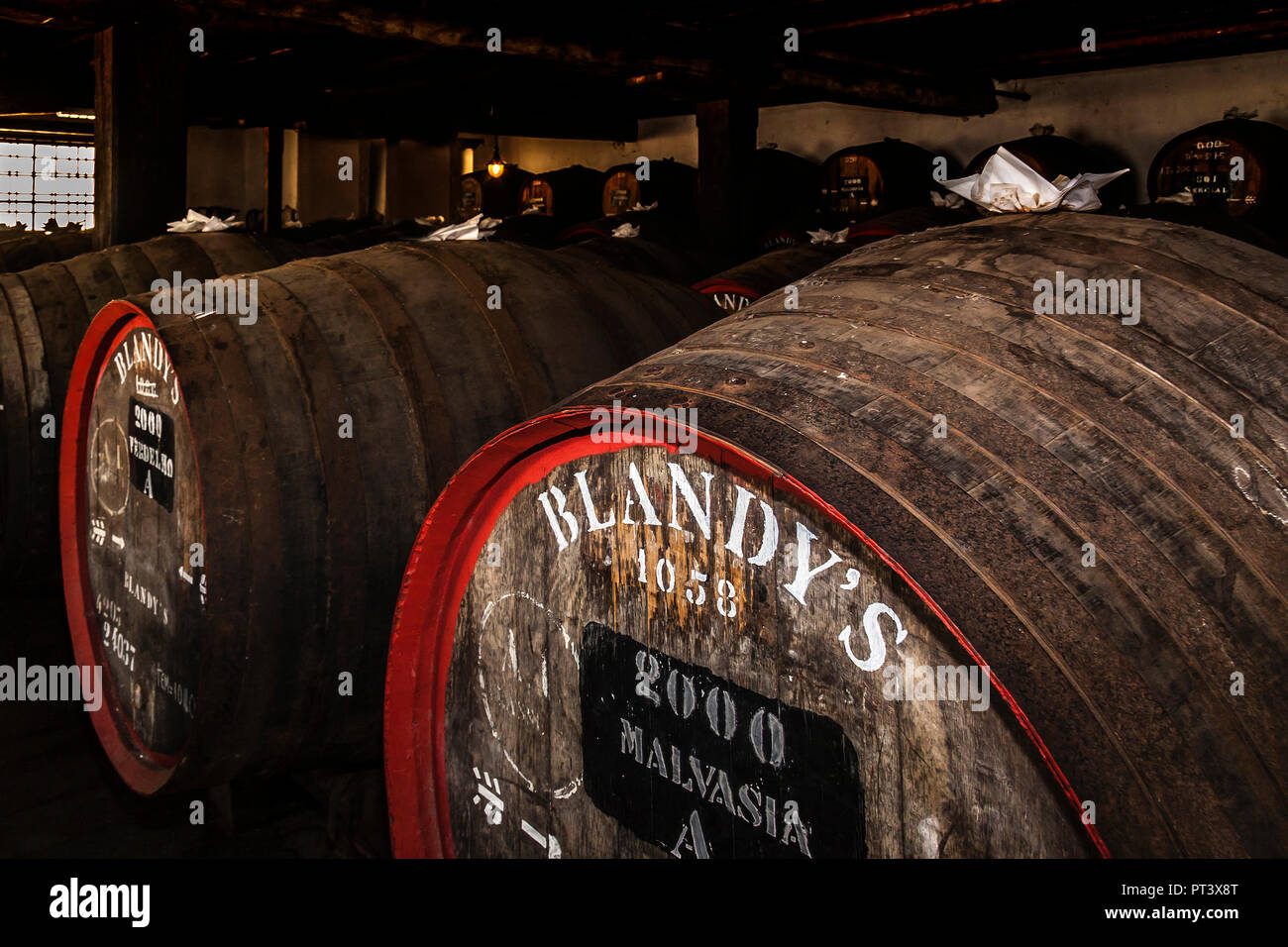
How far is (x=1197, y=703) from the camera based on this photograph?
40.3 inches

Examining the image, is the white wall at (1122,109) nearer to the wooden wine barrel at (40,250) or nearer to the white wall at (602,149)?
the white wall at (602,149)

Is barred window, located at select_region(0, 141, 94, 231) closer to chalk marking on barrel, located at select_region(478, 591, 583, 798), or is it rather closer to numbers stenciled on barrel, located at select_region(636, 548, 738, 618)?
chalk marking on barrel, located at select_region(478, 591, 583, 798)

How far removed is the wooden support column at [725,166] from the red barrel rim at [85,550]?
17.5 ft

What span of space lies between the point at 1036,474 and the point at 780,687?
0.44 meters

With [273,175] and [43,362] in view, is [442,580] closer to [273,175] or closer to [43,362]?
[43,362]

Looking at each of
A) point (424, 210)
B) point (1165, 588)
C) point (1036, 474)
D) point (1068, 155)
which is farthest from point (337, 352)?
point (424, 210)

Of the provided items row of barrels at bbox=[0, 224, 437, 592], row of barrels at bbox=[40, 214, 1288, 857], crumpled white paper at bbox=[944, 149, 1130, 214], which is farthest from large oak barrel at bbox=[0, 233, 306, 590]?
crumpled white paper at bbox=[944, 149, 1130, 214]

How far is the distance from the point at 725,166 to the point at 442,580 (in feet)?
20.8

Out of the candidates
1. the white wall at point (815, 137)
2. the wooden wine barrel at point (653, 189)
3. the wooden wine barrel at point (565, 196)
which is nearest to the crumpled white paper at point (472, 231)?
the wooden wine barrel at point (653, 189)

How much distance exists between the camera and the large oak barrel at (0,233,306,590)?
397cm

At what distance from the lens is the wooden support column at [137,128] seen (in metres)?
5.71

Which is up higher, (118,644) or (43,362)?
(43,362)

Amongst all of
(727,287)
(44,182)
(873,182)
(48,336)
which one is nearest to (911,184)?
(873,182)

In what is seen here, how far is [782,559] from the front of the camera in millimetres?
1302
